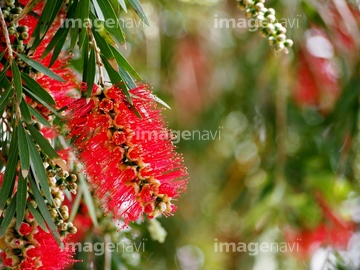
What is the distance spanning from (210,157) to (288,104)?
0.51 meters

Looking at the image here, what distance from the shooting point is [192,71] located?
11.0 ft

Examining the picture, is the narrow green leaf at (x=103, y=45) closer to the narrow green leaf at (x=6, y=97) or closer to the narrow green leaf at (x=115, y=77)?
the narrow green leaf at (x=115, y=77)

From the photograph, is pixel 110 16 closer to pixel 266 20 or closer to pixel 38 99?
pixel 38 99

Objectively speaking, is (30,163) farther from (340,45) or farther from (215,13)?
(215,13)

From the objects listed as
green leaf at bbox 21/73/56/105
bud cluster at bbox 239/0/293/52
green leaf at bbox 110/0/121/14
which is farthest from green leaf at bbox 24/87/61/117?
bud cluster at bbox 239/0/293/52

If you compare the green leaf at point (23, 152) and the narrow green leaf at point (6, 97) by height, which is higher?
the narrow green leaf at point (6, 97)

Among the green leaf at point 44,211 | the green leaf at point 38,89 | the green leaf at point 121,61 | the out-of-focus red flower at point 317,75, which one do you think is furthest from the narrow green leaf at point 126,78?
the out-of-focus red flower at point 317,75

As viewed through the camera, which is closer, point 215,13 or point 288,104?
point 288,104

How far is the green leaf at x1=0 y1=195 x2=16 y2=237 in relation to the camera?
43.5 inches

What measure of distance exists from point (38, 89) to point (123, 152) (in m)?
0.18

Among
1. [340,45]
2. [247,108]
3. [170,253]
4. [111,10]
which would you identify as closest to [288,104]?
[247,108]

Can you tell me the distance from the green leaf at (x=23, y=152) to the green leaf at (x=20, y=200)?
3cm

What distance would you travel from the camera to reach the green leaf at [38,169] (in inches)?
44.5

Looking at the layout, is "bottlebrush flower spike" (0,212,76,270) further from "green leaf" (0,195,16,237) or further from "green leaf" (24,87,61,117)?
"green leaf" (24,87,61,117)
